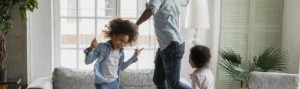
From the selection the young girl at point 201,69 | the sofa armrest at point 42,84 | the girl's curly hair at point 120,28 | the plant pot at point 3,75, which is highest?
the girl's curly hair at point 120,28

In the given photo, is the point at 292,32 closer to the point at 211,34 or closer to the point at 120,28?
the point at 211,34

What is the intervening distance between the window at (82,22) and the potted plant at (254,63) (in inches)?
33.6

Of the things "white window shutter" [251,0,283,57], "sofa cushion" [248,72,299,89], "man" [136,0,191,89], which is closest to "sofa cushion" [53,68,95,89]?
"man" [136,0,191,89]

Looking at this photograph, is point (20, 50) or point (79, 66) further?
point (79, 66)

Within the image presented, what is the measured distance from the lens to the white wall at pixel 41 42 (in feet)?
13.0

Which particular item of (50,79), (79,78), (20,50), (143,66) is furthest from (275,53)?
(20,50)

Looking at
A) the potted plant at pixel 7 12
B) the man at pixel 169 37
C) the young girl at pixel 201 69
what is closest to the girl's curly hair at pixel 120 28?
the man at pixel 169 37

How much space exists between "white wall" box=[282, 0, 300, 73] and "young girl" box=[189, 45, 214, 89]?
148 centimetres

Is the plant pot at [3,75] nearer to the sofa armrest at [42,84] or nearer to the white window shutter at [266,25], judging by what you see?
the sofa armrest at [42,84]

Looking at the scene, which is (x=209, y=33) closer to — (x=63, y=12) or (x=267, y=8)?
(x=267, y=8)

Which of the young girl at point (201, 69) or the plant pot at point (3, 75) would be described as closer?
the young girl at point (201, 69)

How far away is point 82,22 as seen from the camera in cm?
416

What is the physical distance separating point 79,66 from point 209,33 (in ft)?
4.85

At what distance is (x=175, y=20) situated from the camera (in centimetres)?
272
